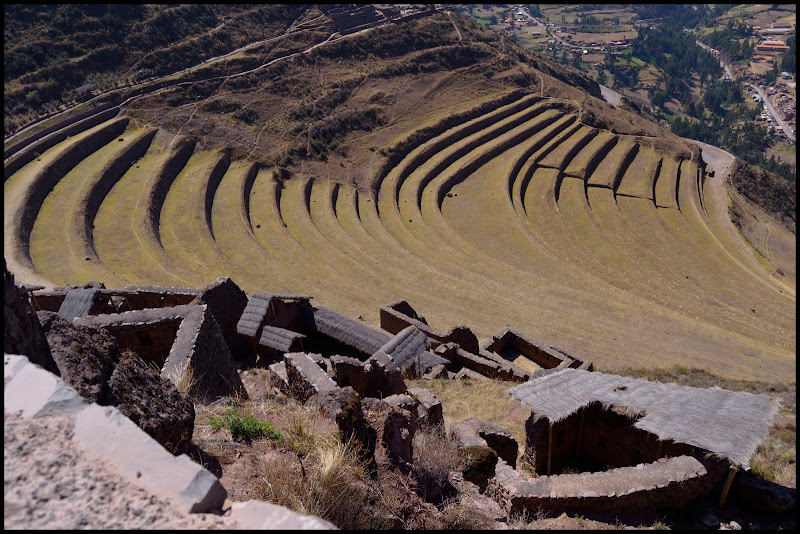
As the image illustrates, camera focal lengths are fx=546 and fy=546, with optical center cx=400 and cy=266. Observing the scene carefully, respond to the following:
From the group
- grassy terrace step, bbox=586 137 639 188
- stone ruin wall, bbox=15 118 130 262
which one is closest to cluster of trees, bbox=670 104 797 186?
grassy terrace step, bbox=586 137 639 188

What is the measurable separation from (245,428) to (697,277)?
33931 millimetres

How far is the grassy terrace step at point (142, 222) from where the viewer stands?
25.0 metres

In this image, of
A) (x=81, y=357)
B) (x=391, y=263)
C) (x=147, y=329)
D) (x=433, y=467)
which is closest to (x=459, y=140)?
(x=391, y=263)

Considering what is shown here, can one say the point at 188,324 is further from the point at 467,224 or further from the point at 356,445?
the point at 467,224

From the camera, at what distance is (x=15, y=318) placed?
4586 mm

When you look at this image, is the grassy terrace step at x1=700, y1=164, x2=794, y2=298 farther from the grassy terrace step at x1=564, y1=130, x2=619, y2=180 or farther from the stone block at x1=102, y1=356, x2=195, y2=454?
the stone block at x1=102, y1=356, x2=195, y2=454

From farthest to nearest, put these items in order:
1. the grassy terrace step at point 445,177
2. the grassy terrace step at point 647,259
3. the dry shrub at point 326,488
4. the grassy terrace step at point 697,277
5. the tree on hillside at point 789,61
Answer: the tree on hillside at point 789,61 < the grassy terrace step at point 445,177 < the grassy terrace step at point 647,259 < the grassy terrace step at point 697,277 < the dry shrub at point 326,488

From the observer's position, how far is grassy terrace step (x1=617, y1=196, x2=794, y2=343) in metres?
29.2

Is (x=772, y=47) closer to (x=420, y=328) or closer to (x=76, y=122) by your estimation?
(x=76, y=122)

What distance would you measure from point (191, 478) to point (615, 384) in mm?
9029

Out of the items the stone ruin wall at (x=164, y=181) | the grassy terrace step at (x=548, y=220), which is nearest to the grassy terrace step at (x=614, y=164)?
the grassy terrace step at (x=548, y=220)

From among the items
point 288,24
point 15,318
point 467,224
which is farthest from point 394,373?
point 288,24

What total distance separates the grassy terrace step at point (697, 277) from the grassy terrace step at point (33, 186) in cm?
3282

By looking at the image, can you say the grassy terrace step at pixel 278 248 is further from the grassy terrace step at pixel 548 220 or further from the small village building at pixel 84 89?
the small village building at pixel 84 89
